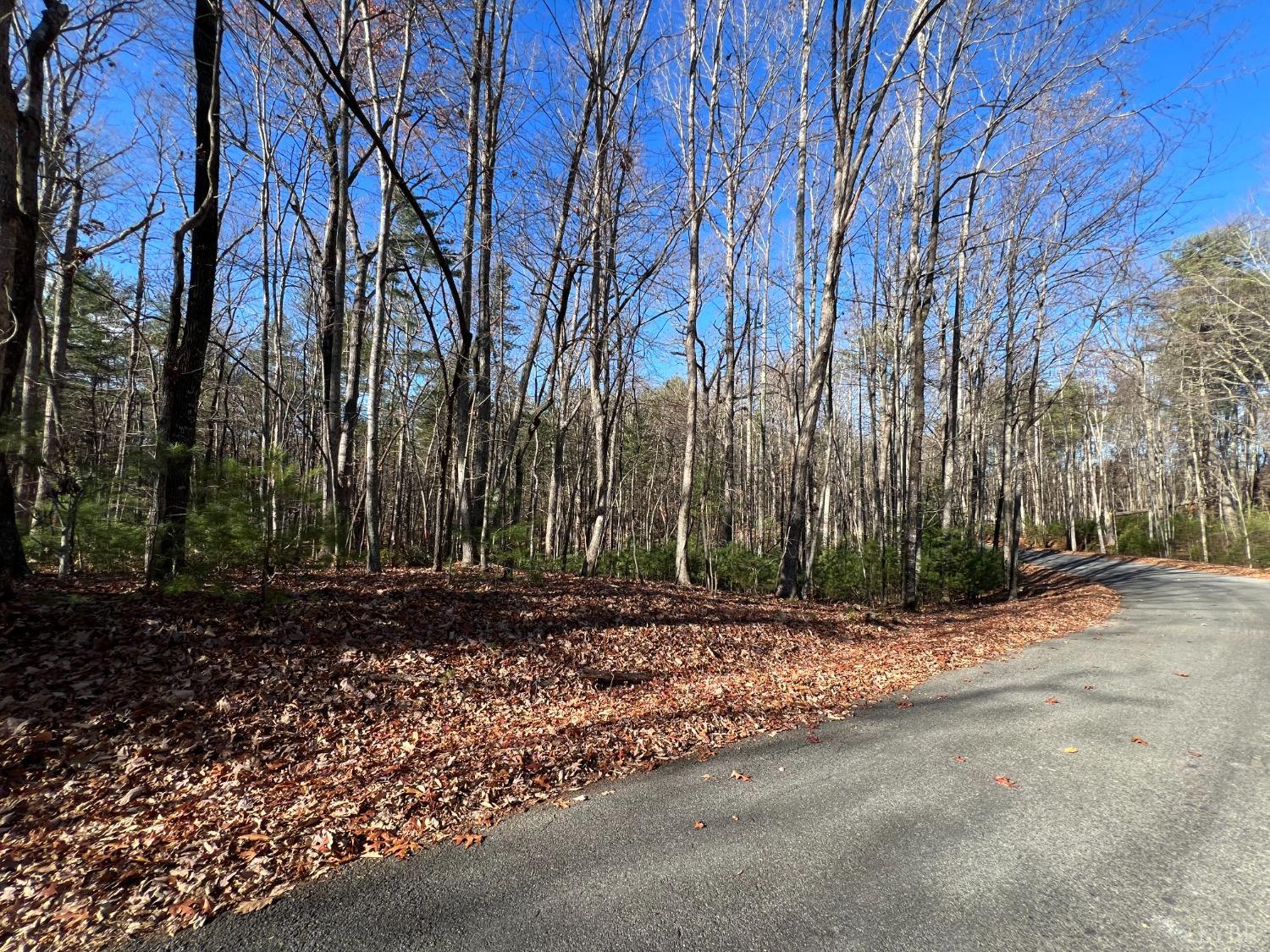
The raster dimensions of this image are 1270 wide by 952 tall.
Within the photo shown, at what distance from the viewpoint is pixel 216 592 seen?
5.42 meters

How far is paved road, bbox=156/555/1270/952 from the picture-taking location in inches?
82.6

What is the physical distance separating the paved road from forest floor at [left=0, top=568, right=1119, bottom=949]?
0.35 m

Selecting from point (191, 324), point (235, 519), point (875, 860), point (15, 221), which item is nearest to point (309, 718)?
point (235, 519)

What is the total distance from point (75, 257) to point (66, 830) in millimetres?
5518

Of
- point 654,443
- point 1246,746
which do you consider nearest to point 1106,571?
point 654,443

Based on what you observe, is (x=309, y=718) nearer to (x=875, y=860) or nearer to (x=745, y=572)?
(x=875, y=860)

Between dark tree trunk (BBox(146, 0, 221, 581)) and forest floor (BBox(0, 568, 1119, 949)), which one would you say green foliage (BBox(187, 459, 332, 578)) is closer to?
dark tree trunk (BBox(146, 0, 221, 581))

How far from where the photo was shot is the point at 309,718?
4117 millimetres

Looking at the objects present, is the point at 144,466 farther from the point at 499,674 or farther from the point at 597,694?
the point at 597,694

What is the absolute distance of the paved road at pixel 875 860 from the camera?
2098mm

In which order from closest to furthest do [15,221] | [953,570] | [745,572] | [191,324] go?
[15,221] → [191,324] → [745,572] → [953,570]

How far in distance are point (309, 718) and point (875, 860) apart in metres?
3.87

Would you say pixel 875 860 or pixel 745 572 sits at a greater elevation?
pixel 745 572

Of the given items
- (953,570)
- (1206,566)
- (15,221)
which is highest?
(15,221)
